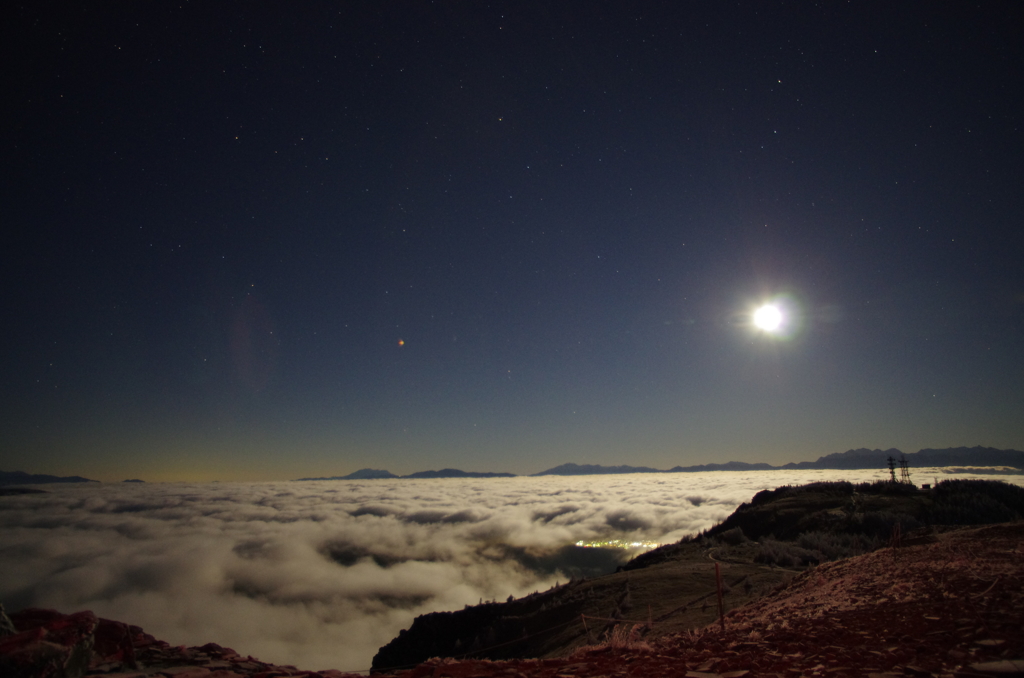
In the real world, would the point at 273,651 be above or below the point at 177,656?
below

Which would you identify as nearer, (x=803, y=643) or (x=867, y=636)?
(x=867, y=636)

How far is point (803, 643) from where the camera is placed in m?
6.06

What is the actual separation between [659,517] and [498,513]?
8962 centimetres

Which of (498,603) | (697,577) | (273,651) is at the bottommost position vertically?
Result: (273,651)

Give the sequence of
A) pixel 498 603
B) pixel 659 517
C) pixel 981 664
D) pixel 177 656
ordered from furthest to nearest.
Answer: pixel 659 517 → pixel 498 603 → pixel 177 656 → pixel 981 664

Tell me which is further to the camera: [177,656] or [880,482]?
[880,482]

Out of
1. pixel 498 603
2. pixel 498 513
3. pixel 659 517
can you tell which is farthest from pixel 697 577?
pixel 498 513

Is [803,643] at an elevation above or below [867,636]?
below

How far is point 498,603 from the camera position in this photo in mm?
28188

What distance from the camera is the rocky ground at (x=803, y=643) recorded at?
15.1ft

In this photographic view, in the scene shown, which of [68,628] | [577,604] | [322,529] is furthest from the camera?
[322,529]

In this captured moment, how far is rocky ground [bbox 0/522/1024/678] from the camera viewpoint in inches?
181

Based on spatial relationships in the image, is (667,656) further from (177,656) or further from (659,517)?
(659,517)

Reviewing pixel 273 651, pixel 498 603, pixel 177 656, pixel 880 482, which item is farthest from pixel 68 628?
pixel 273 651
